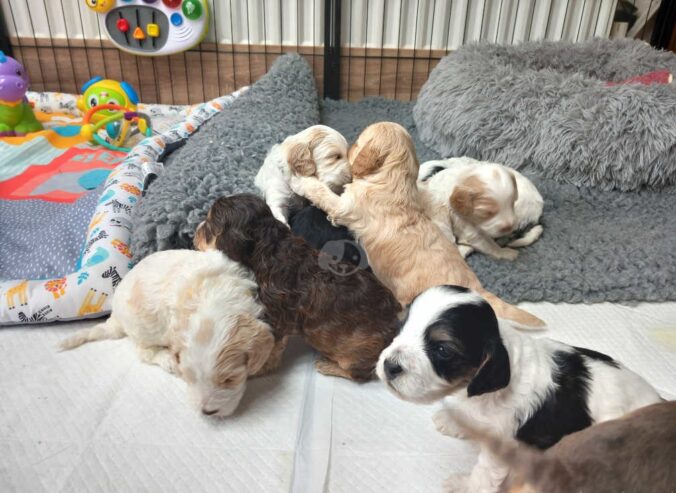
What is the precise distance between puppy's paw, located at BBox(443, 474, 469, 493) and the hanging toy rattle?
2.66 metres

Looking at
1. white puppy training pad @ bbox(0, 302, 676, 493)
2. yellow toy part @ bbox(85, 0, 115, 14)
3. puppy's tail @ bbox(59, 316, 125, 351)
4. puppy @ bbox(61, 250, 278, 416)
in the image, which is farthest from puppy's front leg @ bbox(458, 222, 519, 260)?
yellow toy part @ bbox(85, 0, 115, 14)

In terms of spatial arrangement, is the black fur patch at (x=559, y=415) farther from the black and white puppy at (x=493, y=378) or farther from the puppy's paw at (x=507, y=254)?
the puppy's paw at (x=507, y=254)

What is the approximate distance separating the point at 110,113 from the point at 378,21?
1978mm

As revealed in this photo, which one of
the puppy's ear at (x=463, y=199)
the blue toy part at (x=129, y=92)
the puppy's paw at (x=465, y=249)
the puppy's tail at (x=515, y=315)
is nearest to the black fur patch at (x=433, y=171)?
the puppy's ear at (x=463, y=199)

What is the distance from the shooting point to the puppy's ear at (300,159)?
1.99 m

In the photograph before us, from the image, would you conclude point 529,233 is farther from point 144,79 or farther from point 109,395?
point 144,79

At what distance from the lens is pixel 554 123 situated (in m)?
2.56

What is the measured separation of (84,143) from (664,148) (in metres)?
3.24

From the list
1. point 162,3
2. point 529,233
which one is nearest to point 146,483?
point 529,233

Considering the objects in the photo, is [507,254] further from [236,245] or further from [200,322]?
[200,322]

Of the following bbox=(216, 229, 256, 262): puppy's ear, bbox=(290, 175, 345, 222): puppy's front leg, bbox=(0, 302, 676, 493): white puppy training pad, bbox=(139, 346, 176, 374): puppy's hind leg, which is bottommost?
bbox=(0, 302, 676, 493): white puppy training pad

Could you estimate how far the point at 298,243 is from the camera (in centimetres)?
145

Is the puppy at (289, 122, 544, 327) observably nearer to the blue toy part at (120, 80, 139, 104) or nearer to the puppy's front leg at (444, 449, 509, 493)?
the puppy's front leg at (444, 449, 509, 493)

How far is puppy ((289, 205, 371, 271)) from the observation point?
167 centimetres
